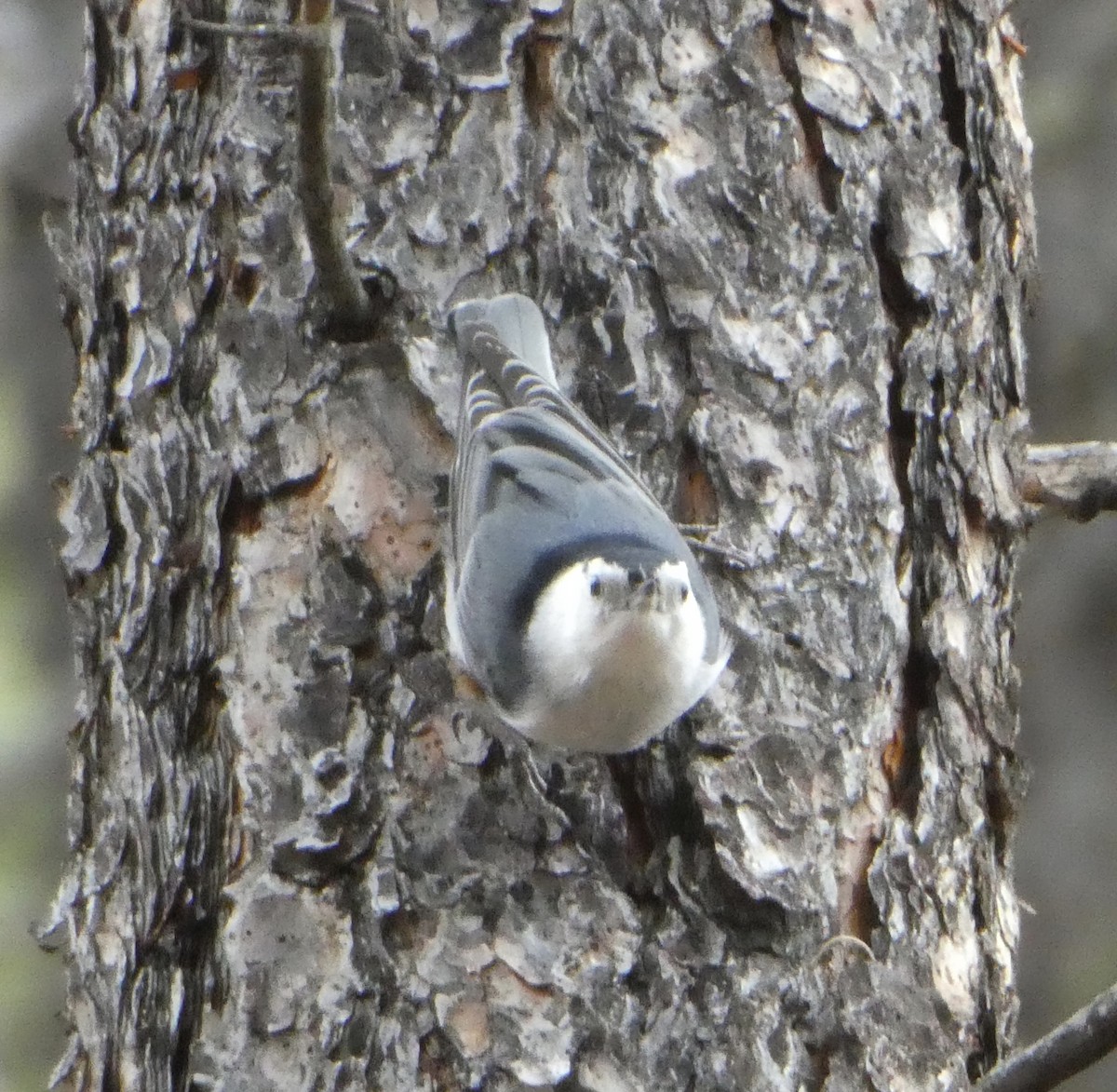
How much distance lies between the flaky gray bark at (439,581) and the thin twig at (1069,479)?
0.11 meters

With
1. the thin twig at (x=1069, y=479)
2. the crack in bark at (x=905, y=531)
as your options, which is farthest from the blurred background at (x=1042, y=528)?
the crack in bark at (x=905, y=531)

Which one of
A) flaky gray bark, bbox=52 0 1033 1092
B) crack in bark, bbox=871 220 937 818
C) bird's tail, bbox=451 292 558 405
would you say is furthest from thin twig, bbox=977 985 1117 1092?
bird's tail, bbox=451 292 558 405

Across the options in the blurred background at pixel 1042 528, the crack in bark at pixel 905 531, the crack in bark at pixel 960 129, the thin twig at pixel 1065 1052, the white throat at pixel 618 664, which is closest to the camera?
the thin twig at pixel 1065 1052

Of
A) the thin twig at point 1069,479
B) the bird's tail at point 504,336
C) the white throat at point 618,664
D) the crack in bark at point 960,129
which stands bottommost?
the white throat at point 618,664

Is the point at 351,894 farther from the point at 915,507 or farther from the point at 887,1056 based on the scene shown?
the point at 915,507

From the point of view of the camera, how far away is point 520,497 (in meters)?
2.10

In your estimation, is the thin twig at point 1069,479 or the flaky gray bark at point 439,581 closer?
the flaky gray bark at point 439,581

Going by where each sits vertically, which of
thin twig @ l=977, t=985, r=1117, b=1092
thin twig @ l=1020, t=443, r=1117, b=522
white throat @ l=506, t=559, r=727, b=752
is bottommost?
→ thin twig @ l=977, t=985, r=1117, b=1092

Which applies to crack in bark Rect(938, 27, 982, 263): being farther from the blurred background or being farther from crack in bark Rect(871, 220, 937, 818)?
the blurred background

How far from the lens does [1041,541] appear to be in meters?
3.97

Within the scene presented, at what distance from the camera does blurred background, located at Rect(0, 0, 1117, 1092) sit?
12.8 feet

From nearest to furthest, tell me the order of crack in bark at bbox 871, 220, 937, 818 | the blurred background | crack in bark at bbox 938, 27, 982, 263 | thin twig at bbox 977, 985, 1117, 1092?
thin twig at bbox 977, 985, 1117, 1092 < crack in bark at bbox 871, 220, 937, 818 < crack in bark at bbox 938, 27, 982, 263 < the blurred background

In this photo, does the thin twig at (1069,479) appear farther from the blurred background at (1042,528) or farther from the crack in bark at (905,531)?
the blurred background at (1042,528)

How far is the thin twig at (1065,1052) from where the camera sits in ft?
4.53
